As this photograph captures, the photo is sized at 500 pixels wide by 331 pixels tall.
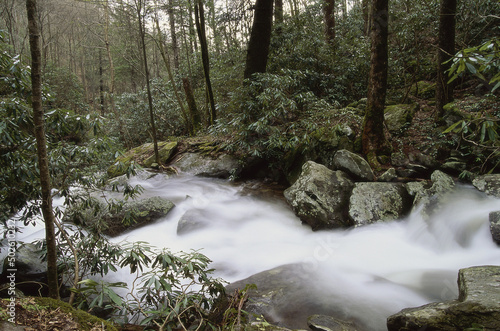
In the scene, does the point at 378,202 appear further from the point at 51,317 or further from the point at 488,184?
the point at 51,317

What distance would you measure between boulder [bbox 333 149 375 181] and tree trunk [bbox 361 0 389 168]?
1.16ft

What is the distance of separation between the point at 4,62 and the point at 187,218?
395 centimetres

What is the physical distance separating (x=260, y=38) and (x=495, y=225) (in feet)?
23.1

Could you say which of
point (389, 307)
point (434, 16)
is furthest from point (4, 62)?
point (434, 16)

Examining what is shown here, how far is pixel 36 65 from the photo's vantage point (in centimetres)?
209

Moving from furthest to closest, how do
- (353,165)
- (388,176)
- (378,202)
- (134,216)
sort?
(353,165)
(388,176)
(134,216)
(378,202)

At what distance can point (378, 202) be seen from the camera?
202 inches

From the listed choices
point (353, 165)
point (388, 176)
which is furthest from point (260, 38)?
point (388, 176)

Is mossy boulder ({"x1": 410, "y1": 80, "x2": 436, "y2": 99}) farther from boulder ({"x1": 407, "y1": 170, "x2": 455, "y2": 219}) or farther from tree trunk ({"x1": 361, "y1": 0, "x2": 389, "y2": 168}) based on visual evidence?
boulder ({"x1": 407, "y1": 170, "x2": 455, "y2": 219})

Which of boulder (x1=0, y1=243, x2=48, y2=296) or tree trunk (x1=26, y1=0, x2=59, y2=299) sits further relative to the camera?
boulder (x1=0, y1=243, x2=48, y2=296)

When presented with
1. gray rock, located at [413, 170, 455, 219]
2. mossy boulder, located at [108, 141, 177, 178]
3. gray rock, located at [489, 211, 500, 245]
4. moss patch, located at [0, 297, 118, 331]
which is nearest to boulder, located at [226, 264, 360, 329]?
moss patch, located at [0, 297, 118, 331]

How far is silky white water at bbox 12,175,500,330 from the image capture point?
3639mm

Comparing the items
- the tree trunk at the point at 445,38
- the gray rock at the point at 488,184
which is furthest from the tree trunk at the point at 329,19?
the gray rock at the point at 488,184

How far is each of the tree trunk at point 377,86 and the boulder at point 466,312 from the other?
347 cm
